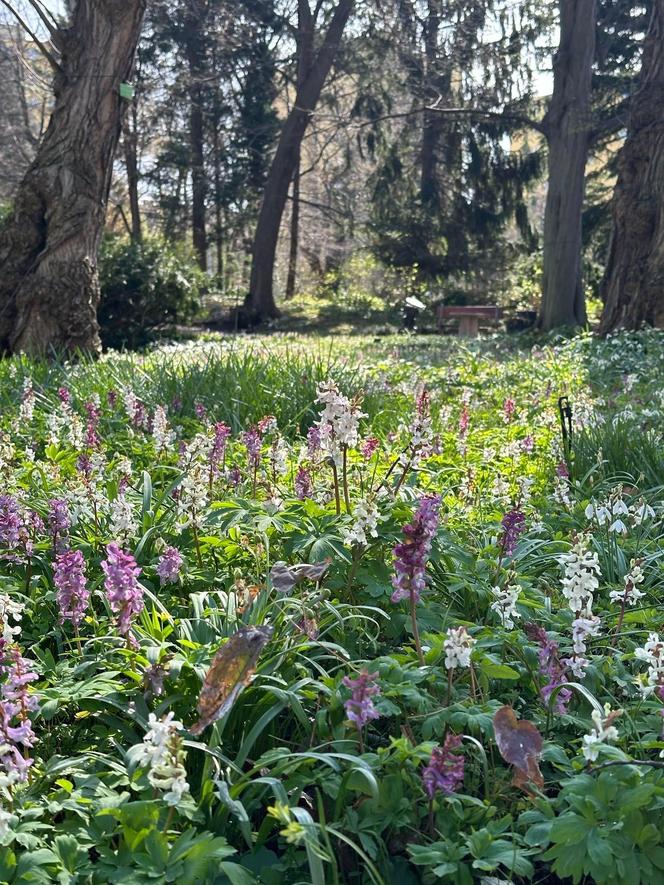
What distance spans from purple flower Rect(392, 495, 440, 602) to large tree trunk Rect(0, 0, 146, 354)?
8158 millimetres

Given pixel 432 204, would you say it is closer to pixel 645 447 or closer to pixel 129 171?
pixel 129 171

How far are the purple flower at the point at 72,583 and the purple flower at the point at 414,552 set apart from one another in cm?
93

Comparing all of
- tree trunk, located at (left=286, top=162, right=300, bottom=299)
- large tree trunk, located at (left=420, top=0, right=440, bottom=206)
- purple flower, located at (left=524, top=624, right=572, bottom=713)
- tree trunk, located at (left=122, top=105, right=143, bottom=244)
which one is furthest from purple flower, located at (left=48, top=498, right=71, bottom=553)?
tree trunk, located at (left=286, top=162, right=300, bottom=299)

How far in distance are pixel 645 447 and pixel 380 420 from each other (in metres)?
1.91

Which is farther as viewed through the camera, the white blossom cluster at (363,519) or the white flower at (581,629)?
the white blossom cluster at (363,519)

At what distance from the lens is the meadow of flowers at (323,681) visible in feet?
5.83

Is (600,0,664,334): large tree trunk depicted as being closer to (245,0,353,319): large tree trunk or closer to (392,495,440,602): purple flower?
(392,495,440,602): purple flower

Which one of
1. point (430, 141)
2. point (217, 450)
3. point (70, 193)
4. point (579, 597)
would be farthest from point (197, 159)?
point (579, 597)

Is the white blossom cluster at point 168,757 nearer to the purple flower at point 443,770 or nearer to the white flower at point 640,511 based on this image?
the purple flower at point 443,770

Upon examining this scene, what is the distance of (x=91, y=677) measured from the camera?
2.47 m

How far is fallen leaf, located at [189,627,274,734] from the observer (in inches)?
76.7

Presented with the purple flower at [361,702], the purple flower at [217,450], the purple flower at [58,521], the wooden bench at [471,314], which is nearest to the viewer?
the purple flower at [361,702]

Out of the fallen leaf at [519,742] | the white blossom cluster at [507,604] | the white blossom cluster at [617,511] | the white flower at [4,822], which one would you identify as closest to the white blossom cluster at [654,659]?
the fallen leaf at [519,742]

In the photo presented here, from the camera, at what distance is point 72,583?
8.12 feet
